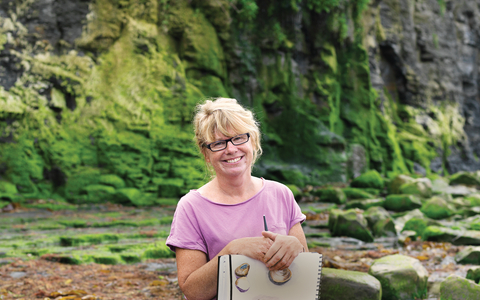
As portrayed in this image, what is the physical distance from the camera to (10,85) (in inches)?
402

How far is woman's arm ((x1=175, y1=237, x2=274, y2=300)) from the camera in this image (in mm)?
1538

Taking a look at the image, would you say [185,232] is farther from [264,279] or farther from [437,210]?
[437,210]

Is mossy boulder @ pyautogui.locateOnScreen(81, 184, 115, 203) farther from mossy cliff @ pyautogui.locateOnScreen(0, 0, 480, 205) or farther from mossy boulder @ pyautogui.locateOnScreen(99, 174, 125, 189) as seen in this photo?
mossy boulder @ pyautogui.locateOnScreen(99, 174, 125, 189)

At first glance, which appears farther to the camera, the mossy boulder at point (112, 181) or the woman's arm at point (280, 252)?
the mossy boulder at point (112, 181)

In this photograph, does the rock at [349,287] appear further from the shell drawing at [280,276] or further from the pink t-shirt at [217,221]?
the shell drawing at [280,276]

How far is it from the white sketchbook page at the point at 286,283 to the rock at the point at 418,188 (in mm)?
10992

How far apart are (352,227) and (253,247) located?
564cm

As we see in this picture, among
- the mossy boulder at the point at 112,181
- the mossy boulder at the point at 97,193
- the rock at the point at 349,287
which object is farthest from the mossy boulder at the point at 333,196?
the rock at the point at 349,287

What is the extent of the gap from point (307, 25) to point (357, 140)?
543 cm

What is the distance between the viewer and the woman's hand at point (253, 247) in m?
1.53

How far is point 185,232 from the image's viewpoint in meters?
1.71

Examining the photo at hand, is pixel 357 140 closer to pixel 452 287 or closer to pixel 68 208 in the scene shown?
pixel 68 208

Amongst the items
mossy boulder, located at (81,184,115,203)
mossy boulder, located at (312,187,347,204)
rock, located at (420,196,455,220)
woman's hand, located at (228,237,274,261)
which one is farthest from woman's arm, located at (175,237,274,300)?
mossy boulder, located at (312,187,347,204)

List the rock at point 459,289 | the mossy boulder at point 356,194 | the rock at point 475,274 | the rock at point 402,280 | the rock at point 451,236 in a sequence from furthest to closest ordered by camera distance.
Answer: the mossy boulder at point 356,194, the rock at point 451,236, the rock at point 475,274, the rock at point 402,280, the rock at point 459,289
